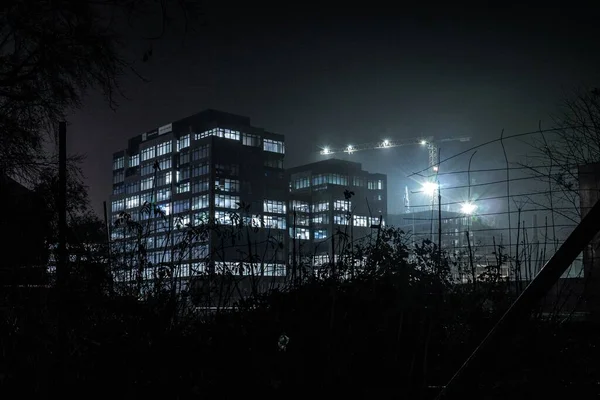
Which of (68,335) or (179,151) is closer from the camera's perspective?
(68,335)

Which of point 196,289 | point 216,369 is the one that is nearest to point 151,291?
point 196,289

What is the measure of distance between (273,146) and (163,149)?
21.1 m

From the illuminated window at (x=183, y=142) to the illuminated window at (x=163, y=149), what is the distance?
1847 mm

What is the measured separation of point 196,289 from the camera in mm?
5352

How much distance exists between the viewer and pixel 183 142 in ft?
325

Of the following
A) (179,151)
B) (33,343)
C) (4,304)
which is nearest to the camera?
(33,343)

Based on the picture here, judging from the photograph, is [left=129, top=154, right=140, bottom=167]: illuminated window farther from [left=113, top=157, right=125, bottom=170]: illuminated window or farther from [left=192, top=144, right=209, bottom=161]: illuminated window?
[left=192, top=144, right=209, bottom=161]: illuminated window

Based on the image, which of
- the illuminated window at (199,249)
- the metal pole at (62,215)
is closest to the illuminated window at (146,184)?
the illuminated window at (199,249)

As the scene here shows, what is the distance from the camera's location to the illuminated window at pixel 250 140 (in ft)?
323

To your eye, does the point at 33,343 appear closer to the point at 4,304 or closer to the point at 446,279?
the point at 4,304

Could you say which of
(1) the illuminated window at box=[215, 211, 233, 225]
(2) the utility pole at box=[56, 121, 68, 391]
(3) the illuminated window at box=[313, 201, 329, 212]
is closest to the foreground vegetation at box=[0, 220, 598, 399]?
→ (2) the utility pole at box=[56, 121, 68, 391]

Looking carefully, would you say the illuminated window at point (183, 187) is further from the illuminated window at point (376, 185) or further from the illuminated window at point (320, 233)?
the illuminated window at point (376, 185)

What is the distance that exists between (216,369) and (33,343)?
1.52m

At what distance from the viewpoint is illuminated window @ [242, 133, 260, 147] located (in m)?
98.4
